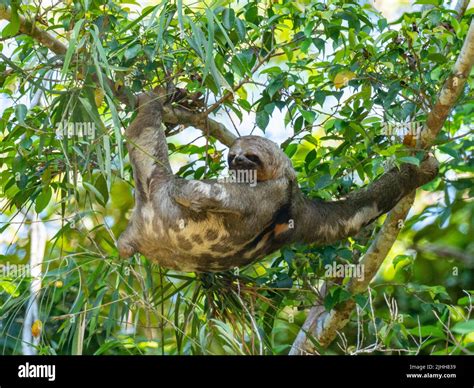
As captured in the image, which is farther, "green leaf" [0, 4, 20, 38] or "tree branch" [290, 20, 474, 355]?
"tree branch" [290, 20, 474, 355]

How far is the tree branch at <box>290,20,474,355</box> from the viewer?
17.4 feet

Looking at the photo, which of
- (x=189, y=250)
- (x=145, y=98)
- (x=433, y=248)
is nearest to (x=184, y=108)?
(x=145, y=98)

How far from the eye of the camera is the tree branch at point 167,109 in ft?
17.7

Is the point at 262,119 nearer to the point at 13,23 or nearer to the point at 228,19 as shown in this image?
the point at 228,19

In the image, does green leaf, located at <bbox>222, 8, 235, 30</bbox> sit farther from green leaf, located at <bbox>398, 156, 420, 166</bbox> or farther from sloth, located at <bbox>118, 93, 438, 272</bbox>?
green leaf, located at <bbox>398, 156, 420, 166</bbox>

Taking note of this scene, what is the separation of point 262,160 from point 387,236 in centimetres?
129

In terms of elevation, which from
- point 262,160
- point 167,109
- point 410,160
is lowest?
point 410,160

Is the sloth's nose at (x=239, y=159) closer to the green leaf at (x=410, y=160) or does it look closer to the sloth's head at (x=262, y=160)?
the sloth's head at (x=262, y=160)

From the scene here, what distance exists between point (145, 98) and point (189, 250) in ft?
3.93

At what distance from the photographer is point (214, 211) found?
214 inches

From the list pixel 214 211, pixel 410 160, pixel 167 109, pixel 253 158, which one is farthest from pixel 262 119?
pixel 410 160

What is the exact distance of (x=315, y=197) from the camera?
645 centimetres
